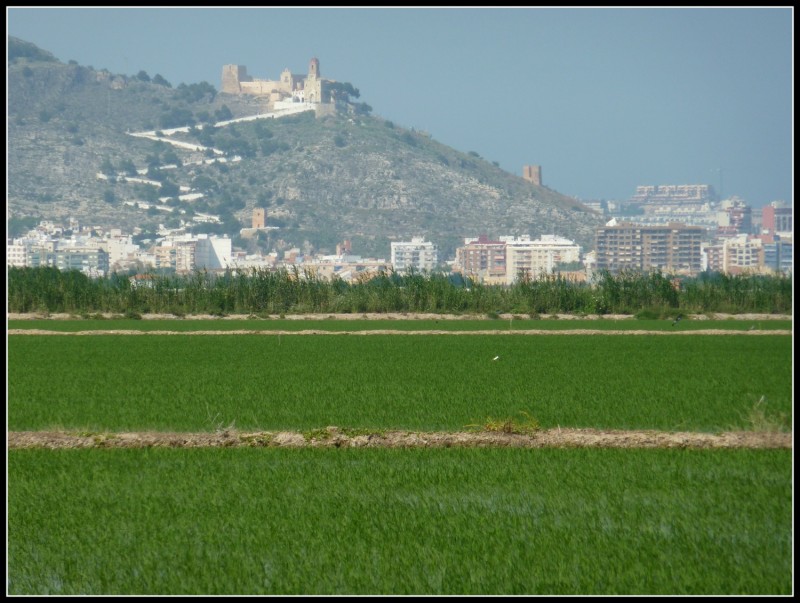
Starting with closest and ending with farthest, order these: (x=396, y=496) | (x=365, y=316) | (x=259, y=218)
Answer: (x=396, y=496) < (x=365, y=316) < (x=259, y=218)

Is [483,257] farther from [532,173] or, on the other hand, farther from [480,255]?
[532,173]

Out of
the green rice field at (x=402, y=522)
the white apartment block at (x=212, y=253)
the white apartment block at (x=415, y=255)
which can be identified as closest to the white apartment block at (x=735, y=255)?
the green rice field at (x=402, y=522)

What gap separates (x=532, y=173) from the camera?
16050cm

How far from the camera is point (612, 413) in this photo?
11375 millimetres

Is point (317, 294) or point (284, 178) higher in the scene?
point (284, 178)

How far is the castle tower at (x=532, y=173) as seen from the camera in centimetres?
15821

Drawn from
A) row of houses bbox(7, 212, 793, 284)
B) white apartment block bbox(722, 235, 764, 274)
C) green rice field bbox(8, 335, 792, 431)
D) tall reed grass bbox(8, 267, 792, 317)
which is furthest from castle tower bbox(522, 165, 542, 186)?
green rice field bbox(8, 335, 792, 431)

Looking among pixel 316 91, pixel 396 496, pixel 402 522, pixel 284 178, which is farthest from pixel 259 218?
pixel 402 522

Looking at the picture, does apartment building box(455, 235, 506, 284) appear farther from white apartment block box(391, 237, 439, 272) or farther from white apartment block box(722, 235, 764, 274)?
white apartment block box(722, 235, 764, 274)

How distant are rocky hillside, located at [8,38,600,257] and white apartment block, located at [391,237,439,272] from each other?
1802cm

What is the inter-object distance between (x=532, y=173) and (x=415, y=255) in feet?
236

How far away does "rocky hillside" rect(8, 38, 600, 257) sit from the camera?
424 ft

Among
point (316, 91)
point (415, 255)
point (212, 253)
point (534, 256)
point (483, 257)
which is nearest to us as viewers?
point (534, 256)

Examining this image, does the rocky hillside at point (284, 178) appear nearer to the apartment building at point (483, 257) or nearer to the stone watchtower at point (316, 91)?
the stone watchtower at point (316, 91)
